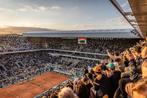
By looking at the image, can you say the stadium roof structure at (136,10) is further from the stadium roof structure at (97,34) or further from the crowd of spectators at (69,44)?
the crowd of spectators at (69,44)

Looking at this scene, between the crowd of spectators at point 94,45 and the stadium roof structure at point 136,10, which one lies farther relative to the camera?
the crowd of spectators at point 94,45

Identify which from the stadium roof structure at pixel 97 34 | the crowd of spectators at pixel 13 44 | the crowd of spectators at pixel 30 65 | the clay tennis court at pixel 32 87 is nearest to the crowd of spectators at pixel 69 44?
the crowd of spectators at pixel 13 44

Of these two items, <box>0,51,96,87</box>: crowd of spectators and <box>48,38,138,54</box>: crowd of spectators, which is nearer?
<box>0,51,96,87</box>: crowd of spectators

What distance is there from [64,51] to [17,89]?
16089 mm

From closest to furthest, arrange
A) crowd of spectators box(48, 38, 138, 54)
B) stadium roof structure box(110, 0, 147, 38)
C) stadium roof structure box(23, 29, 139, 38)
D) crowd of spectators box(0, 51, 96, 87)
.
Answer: stadium roof structure box(110, 0, 147, 38), crowd of spectators box(0, 51, 96, 87), stadium roof structure box(23, 29, 139, 38), crowd of spectators box(48, 38, 138, 54)

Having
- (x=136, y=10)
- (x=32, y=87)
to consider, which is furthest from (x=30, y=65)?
(x=136, y=10)

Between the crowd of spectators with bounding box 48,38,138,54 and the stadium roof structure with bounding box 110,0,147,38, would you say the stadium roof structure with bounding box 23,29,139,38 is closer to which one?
the crowd of spectators with bounding box 48,38,138,54

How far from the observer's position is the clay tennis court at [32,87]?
22.4 m

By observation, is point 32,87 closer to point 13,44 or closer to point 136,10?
point 13,44

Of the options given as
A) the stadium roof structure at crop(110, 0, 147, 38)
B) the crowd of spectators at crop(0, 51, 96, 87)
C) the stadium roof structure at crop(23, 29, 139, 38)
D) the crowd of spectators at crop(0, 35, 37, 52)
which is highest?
the stadium roof structure at crop(110, 0, 147, 38)

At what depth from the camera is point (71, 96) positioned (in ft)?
9.77

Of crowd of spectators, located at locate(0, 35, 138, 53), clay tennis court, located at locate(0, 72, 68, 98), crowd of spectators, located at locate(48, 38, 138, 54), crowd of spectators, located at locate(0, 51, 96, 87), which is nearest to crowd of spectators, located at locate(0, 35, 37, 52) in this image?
crowd of spectators, located at locate(0, 35, 138, 53)

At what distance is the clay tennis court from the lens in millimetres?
22359

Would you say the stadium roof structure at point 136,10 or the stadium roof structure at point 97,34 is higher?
the stadium roof structure at point 136,10
